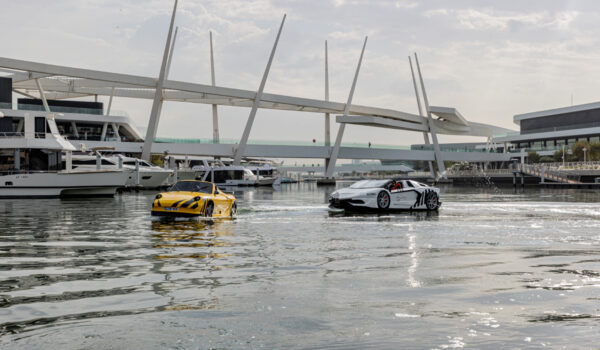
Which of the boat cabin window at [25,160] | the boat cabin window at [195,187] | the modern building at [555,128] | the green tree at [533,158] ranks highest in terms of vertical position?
the modern building at [555,128]

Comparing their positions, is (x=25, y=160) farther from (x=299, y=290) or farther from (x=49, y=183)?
(x=299, y=290)

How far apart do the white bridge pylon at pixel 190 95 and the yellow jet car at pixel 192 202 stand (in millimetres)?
51837

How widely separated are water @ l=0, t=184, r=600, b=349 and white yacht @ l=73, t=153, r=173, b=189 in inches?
Answer: 1450

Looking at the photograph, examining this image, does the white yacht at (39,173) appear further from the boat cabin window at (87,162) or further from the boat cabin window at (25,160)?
the boat cabin window at (87,162)

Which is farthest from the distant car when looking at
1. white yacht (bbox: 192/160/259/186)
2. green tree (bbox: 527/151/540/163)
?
green tree (bbox: 527/151/540/163)

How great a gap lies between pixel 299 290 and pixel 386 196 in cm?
1572

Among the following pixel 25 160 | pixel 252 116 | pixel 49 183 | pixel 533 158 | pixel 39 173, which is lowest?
pixel 49 183

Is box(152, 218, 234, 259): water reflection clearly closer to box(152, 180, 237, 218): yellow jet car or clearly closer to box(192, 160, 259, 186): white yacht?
box(152, 180, 237, 218): yellow jet car

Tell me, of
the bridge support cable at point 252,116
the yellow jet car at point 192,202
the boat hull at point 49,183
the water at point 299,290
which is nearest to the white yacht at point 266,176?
the bridge support cable at point 252,116

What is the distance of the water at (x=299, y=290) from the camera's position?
4969 millimetres

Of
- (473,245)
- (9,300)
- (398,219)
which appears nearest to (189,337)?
(9,300)

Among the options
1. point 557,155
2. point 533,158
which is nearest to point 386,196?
point 557,155

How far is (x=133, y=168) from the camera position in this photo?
52719 millimetres

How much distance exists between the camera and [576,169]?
245ft
